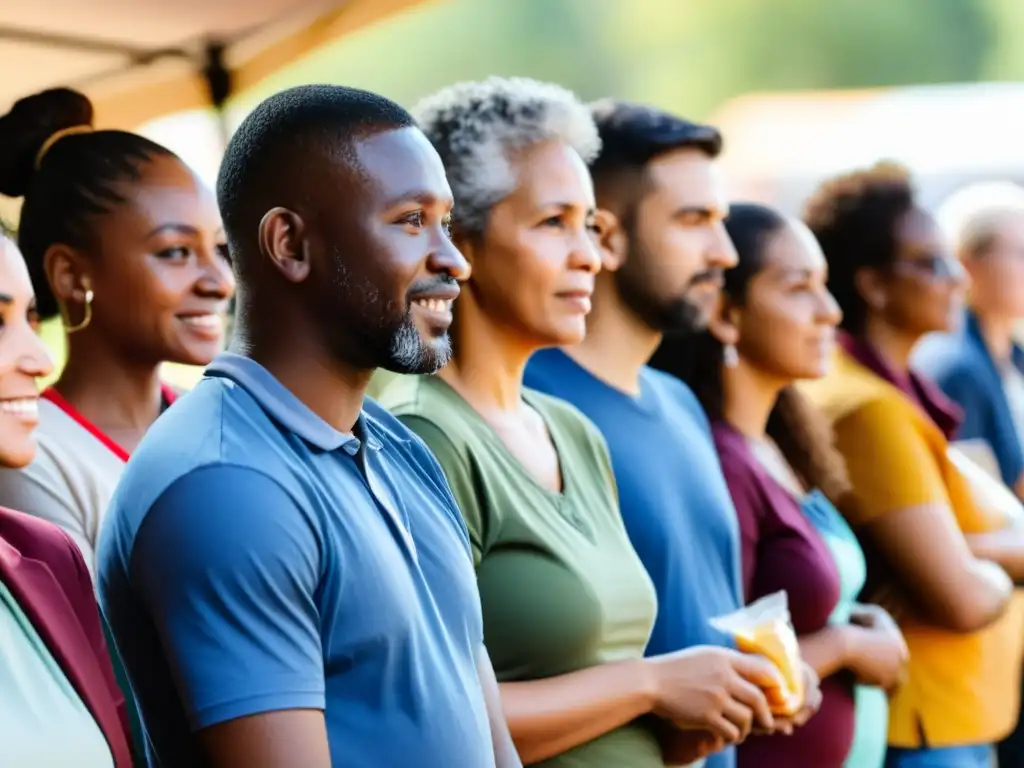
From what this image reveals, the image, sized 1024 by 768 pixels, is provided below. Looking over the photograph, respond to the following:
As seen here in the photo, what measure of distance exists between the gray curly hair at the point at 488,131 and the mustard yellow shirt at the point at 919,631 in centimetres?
125

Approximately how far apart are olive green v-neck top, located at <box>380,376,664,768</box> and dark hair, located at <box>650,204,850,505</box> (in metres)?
0.88

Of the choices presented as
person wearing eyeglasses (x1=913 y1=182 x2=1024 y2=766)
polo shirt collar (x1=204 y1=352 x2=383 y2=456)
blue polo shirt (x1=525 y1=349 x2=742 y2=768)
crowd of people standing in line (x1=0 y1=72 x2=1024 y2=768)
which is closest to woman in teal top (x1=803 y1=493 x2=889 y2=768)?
crowd of people standing in line (x1=0 y1=72 x2=1024 y2=768)

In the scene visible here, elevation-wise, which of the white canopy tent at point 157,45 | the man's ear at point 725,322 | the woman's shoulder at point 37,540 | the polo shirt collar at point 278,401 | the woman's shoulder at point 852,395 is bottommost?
the woman's shoulder at point 37,540

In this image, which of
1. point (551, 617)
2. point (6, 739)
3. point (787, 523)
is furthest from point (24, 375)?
point (787, 523)

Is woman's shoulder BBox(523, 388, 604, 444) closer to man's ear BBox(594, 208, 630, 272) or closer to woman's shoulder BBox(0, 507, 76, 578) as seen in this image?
man's ear BBox(594, 208, 630, 272)

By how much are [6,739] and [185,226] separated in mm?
889

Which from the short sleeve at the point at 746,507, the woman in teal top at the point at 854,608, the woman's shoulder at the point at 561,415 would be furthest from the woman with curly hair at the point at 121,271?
the woman in teal top at the point at 854,608

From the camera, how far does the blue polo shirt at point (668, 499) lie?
2383 mm

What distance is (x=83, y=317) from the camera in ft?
7.24

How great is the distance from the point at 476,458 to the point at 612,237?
0.77 metres

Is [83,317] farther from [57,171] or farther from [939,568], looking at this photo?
[939,568]

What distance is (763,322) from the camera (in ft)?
9.86

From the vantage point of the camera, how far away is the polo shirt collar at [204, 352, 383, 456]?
4.74 ft

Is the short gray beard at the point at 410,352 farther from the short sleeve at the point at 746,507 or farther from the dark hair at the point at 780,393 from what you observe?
the dark hair at the point at 780,393
